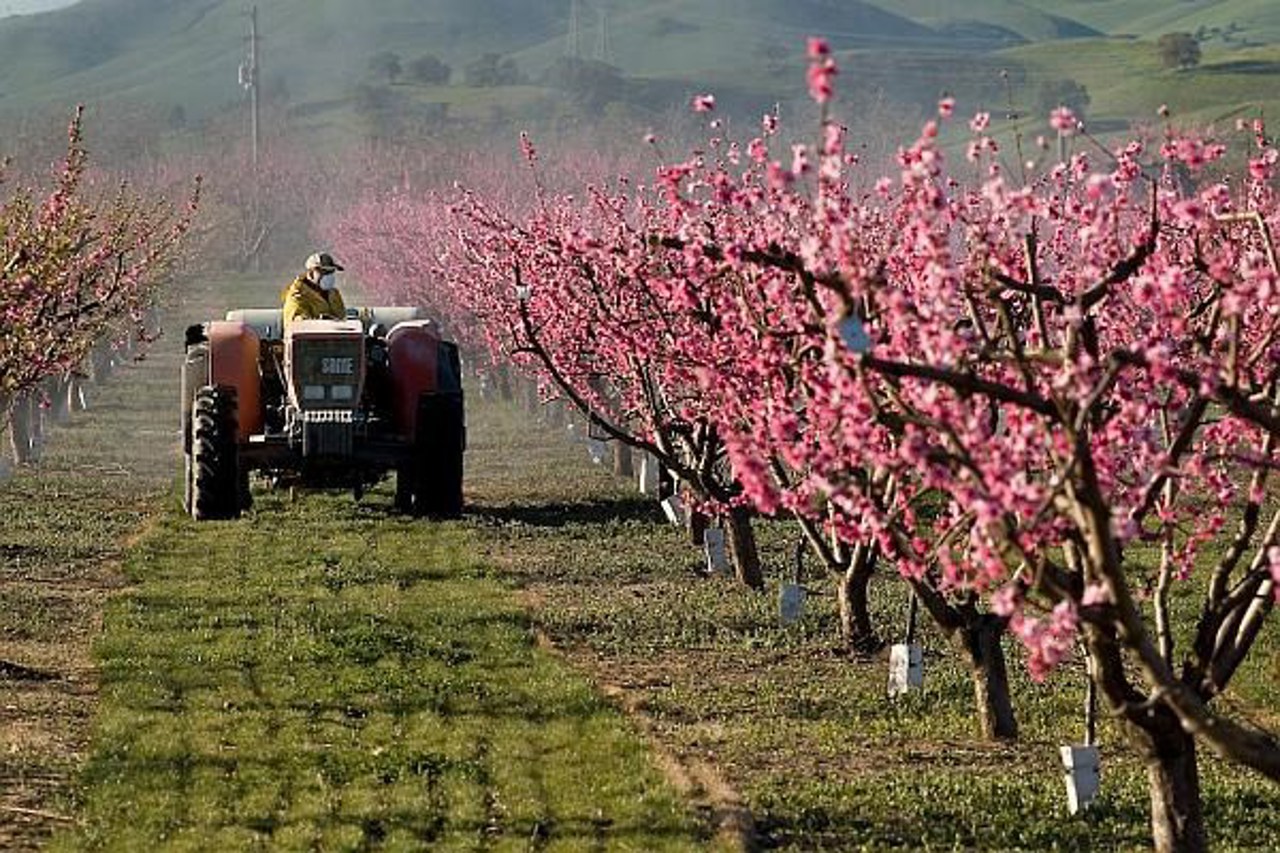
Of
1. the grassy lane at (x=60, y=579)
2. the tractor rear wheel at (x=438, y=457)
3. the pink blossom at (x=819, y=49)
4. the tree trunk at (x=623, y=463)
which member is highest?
the pink blossom at (x=819, y=49)

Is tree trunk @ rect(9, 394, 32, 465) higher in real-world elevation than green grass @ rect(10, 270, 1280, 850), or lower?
higher

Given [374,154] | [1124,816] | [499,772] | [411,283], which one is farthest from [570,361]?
[374,154]

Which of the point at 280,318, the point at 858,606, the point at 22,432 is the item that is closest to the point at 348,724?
the point at 858,606

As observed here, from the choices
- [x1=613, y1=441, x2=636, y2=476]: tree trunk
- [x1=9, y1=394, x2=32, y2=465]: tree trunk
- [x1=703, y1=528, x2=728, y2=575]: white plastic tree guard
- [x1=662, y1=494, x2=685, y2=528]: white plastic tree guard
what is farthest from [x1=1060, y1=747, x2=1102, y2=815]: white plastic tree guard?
[x1=9, y1=394, x2=32, y2=465]: tree trunk

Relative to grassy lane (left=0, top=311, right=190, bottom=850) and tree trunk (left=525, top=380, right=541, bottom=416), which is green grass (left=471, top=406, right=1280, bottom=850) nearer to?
grassy lane (left=0, top=311, right=190, bottom=850)

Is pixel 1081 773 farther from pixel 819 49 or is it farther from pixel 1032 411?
pixel 819 49

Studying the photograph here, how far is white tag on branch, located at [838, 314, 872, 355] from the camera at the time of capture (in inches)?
326

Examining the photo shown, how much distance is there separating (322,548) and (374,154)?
110 metres

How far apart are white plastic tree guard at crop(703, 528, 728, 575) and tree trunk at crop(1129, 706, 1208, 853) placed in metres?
10.6

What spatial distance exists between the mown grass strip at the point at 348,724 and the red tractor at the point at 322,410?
1.20m

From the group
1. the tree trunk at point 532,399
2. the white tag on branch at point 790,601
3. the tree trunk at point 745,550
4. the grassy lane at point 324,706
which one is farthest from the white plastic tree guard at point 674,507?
the tree trunk at point 532,399

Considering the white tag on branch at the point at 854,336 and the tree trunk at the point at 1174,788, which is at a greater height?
the white tag on branch at the point at 854,336

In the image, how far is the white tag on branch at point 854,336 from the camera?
27.2ft

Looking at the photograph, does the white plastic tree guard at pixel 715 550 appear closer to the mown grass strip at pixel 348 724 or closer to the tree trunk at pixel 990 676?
the mown grass strip at pixel 348 724
